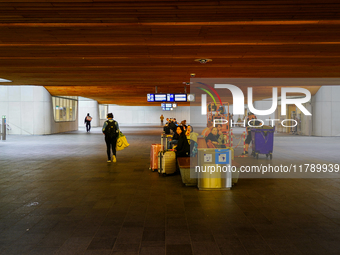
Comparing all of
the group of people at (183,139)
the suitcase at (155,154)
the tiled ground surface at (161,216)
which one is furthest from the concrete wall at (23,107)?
the suitcase at (155,154)

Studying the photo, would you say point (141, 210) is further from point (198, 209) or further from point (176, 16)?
point (176, 16)

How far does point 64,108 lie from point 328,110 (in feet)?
76.8

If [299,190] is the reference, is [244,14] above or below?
above

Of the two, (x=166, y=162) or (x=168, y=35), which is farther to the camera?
(x=166, y=162)

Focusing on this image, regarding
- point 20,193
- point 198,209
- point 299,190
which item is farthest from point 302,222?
point 20,193

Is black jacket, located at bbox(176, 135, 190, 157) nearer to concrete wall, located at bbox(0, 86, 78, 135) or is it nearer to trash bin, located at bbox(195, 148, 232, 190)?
trash bin, located at bbox(195, 148, 232, 190)

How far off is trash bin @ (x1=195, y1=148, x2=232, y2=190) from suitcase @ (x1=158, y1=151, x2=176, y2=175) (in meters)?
1.61

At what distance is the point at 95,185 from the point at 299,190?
4.39 m

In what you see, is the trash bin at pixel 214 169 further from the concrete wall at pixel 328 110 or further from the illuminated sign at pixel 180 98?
the concrete wall at pixel 328 110

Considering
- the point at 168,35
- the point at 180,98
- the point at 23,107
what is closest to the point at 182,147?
the point at 168,35

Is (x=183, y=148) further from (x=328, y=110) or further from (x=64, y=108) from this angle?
(x=64, y=108)

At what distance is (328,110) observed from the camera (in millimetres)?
22359

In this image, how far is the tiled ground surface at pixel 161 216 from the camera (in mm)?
3471

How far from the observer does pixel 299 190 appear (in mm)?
6156
